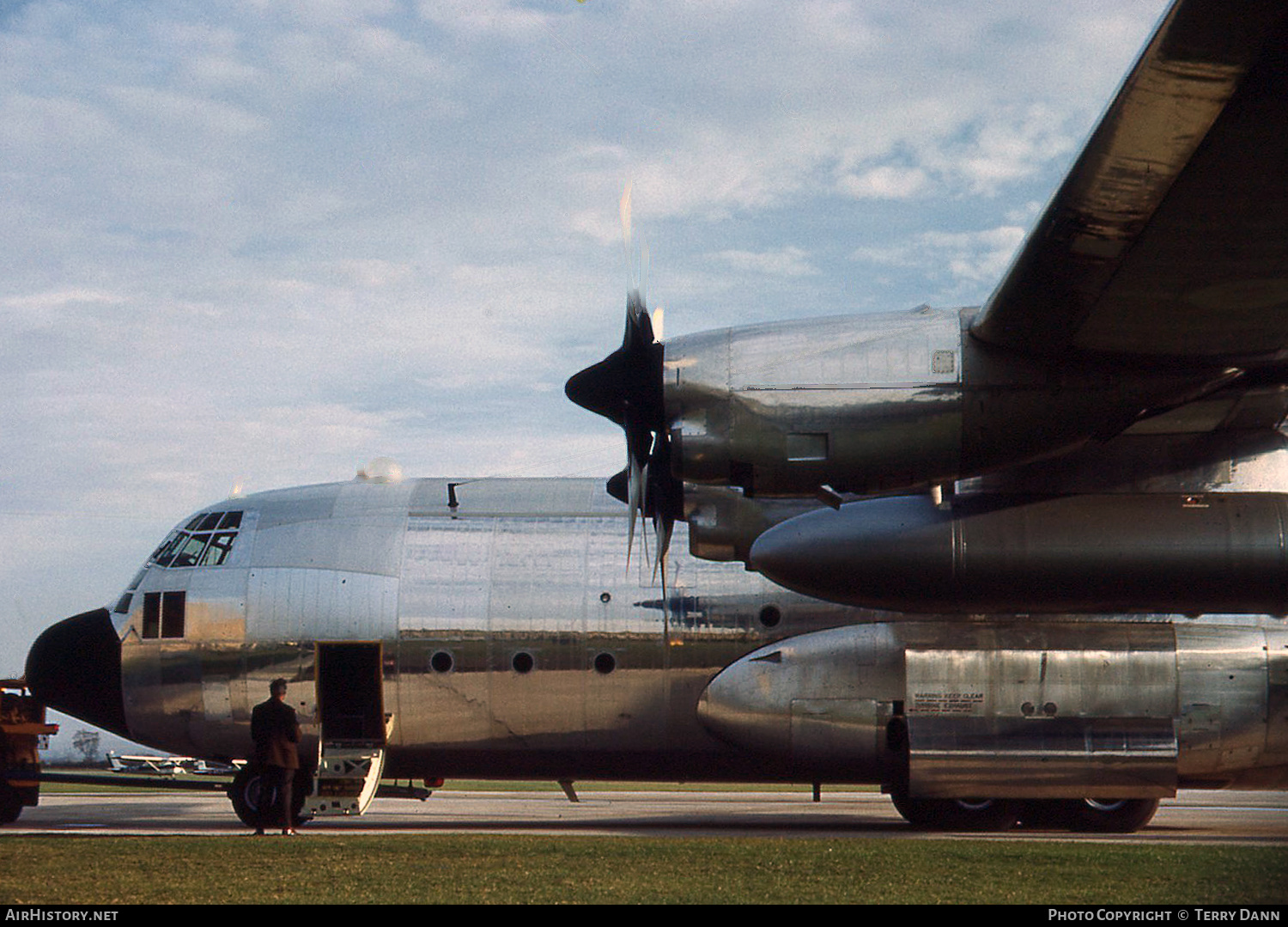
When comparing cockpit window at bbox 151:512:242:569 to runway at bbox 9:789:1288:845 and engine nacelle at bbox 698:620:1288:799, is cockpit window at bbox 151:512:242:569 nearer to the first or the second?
runway at bbox 9:789:1288:845

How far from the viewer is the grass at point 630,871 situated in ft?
27.6

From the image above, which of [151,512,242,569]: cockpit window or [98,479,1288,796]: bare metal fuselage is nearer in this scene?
[98,479,1288,796]: bare metal fuselage

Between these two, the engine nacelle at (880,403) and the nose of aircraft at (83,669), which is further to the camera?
the nose of aircraft at (83,669)

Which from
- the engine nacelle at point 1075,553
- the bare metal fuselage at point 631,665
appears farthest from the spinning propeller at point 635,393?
the bare metal fuselage at point 631,665

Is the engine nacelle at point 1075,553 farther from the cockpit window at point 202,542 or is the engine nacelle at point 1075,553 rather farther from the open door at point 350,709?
the cockpit window at point 202,542

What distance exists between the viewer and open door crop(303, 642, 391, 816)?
15195 millimetres

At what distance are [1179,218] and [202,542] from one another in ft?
41.9

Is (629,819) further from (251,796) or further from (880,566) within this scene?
(880,566)

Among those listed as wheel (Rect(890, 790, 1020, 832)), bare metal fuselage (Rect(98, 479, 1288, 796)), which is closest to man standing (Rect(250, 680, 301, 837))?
bare metal fuselage (Rect(98, 479, 1288, 796))

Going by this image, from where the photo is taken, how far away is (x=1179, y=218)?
7758mm

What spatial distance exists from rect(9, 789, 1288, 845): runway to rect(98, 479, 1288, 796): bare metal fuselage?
0.83m

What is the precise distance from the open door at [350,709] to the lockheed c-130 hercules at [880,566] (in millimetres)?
40

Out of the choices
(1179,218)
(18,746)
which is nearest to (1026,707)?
(1179,218)

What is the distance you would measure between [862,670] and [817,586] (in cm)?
305
